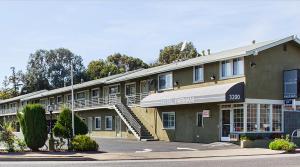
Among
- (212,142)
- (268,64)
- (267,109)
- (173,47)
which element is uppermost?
(173,47)

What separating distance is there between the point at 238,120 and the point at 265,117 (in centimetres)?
214

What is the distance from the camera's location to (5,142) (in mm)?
25422

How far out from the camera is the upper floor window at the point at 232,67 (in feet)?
105

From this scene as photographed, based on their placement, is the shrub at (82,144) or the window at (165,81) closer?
the shrub at (82,144)

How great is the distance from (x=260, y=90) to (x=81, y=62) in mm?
86709

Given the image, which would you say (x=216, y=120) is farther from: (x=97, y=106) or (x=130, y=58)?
(x=130, y=58)

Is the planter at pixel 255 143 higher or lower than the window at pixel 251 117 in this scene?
lower

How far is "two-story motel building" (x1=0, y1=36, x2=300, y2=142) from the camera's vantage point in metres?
31.7

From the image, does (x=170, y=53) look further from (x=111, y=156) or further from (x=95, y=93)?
(x=111, y=156)

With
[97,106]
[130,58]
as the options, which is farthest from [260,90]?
[130,58]

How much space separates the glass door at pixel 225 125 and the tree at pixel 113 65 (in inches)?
2318

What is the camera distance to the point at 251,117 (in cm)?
3186

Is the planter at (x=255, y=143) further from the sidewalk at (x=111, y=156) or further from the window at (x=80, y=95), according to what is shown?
the window at (x=80, y=95)

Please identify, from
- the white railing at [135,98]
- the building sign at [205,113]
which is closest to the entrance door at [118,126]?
the white railing at [135,98]
